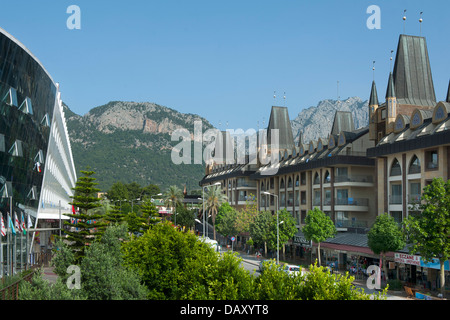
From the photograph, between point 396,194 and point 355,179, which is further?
point 355,179

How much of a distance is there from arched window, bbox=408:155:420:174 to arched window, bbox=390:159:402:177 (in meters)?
2.39

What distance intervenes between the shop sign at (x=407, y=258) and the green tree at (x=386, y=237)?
71 centimetres

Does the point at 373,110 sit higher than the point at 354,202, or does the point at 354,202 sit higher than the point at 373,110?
the point at 373,110

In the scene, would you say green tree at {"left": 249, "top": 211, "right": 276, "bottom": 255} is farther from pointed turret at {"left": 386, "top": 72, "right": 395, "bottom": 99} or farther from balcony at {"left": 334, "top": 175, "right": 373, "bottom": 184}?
pointed turret at {"left": 386, "top": 72, "right": 395, "bottom": 99}

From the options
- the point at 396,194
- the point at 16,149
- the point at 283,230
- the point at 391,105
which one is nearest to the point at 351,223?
the point at 283,230

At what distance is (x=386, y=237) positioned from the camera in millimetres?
41844

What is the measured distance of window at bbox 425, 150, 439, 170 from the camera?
148ft

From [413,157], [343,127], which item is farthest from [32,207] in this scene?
[343,127]

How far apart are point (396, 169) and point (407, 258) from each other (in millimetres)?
12986

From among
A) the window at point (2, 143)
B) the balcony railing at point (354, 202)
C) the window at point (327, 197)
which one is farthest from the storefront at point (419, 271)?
the window at point (2, 143)

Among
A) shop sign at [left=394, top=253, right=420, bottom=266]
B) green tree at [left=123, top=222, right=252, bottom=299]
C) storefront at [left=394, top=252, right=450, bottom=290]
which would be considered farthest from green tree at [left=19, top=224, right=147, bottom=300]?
shop sign at [left=394, top=253, right=420, bottom=266]

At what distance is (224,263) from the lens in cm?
1786

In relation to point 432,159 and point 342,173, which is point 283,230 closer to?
point 342,173
